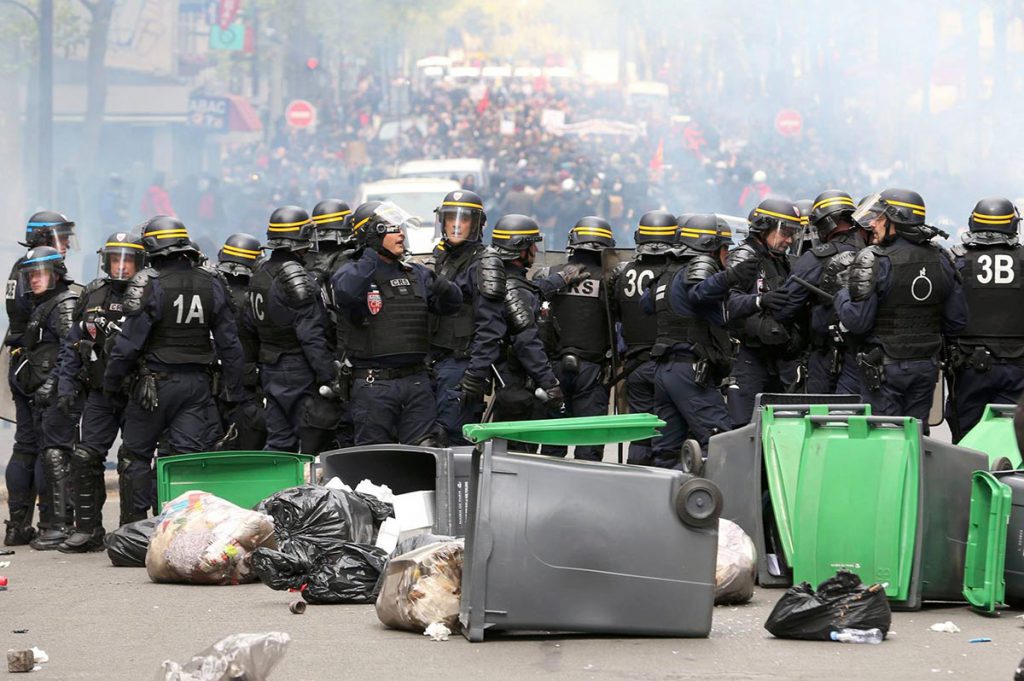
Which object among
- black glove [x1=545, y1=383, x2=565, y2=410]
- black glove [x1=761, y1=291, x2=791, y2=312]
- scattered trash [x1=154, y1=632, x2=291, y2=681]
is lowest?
scattered trash [x1=154, y1=632, x2=291, y2=681]

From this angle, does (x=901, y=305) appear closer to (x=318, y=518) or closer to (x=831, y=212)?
(x=831, y=212)

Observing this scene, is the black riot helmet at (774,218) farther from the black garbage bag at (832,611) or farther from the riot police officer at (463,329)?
the black garbage bag at (832,611)

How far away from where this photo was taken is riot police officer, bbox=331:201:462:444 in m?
8.67

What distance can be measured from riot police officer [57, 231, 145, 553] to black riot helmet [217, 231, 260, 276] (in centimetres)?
116

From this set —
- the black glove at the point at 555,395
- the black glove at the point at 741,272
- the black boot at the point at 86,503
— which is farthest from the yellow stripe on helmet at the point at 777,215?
the black boot at the point at 86,503

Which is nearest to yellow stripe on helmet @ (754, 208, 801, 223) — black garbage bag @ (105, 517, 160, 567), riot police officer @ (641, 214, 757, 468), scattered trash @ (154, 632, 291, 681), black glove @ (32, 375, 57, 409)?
riot police officer @ (641, 214, 757, 468)

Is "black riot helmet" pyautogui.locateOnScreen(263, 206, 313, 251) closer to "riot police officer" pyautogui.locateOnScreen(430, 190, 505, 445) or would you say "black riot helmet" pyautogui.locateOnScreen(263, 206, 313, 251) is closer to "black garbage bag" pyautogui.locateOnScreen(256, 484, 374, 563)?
"riot police officer" pyautogui.locateOnScreen(430, 190, 505, 445)

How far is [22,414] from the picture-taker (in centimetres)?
1020

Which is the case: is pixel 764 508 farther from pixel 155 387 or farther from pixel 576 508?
pixel 155 387

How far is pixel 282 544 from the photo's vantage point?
743 cm

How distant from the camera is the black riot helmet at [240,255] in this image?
10.8 metres

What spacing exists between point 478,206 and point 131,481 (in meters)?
2.53

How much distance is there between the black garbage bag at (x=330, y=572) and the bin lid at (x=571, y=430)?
4.28 feet

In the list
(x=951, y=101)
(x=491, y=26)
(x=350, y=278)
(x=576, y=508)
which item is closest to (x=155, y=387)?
(x=350, y=278)
